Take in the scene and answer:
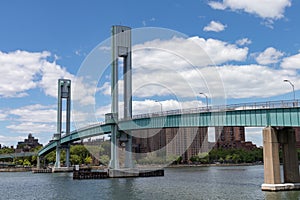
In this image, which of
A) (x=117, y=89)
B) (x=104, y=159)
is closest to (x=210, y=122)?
(x=117, y=89)

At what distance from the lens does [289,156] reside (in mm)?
52125

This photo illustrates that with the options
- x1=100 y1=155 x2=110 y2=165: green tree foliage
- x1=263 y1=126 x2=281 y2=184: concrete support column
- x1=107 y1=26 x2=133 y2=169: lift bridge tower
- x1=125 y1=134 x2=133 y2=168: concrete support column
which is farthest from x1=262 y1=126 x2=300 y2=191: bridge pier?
x1=100 y1=155 x2=110 y2=165: green tree foliage

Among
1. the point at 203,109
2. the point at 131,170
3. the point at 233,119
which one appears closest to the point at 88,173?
the point at 131,170

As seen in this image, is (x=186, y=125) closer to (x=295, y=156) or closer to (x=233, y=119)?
(x=233, y=119)

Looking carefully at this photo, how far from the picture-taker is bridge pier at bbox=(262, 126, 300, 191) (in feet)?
160

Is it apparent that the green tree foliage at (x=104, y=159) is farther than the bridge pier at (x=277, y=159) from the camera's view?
Yes

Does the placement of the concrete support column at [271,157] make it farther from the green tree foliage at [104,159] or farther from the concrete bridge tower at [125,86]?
the green tree foliage at [104,159]

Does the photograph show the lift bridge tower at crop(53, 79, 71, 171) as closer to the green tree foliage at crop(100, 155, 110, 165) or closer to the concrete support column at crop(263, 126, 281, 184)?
the green tree foliage at crop(100, 155, 110, 165)

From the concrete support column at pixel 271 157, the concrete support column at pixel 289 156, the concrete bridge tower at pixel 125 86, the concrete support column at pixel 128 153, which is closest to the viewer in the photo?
the concrete support column at pixel 271 157

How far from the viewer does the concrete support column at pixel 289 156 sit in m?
51.1

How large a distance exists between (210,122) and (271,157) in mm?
12581

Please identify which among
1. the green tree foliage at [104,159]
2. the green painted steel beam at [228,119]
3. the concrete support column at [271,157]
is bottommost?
the green tree foliage at [104,159]

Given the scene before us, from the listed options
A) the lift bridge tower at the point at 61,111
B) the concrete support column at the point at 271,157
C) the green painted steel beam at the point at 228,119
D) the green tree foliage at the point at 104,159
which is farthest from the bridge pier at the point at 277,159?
the green tree foliage at the point at 104,159

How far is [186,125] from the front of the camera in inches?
2589
